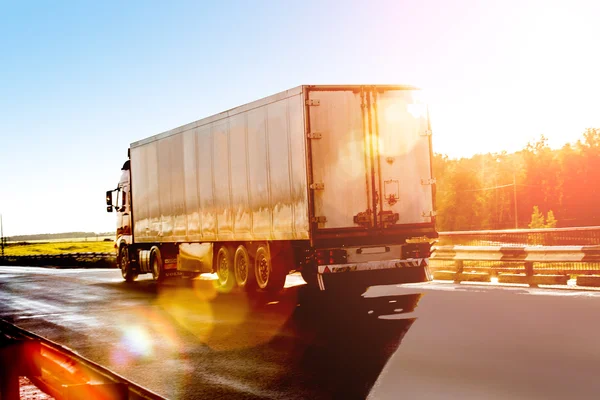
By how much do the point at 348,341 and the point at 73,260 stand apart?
1612 inches

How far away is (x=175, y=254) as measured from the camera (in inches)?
833

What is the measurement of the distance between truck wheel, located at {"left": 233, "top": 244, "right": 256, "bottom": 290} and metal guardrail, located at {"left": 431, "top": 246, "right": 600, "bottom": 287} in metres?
3.88

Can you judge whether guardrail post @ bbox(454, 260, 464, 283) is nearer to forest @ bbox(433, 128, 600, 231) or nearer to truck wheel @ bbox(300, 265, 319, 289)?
truck wheel @ bbox(300, 265, 319, 289)

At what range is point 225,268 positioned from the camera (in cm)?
1791

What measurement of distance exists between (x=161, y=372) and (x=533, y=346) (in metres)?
4.10

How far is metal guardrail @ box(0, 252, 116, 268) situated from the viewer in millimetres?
43338

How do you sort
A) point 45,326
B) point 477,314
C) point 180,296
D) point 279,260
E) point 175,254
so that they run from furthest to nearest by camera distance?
1. point 175,254
2. point 180,296
3. point 279,260
4. point 45,326
5. point 477,314

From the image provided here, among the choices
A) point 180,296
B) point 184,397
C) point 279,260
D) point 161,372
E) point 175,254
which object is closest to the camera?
point 184,397

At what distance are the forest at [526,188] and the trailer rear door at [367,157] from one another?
292ft

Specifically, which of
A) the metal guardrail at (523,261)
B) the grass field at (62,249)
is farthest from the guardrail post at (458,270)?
the grass field at (62,249)

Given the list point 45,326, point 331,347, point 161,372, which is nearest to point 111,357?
point 161,372

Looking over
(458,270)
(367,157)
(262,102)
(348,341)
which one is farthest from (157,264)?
(348,341)

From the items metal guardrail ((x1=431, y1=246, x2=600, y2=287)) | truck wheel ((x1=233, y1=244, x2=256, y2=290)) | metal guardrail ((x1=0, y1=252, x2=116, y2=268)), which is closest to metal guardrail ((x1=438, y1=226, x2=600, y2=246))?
metal guardrail ((x1=431, y1=246, x2=600, y2=287))

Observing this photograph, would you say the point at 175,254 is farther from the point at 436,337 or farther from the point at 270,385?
the point at 270,385
